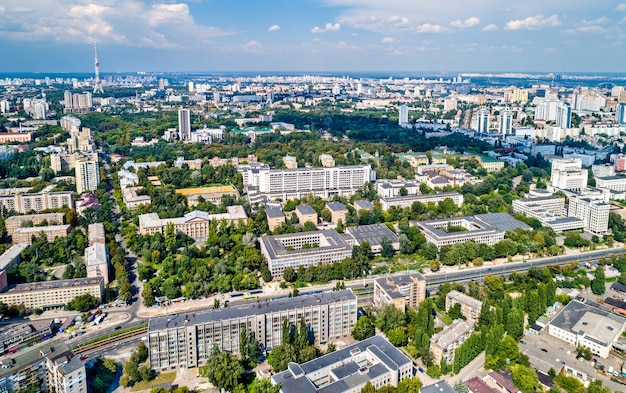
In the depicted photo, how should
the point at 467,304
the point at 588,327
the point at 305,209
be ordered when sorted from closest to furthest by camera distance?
1. the point at 588,327
2. the point at 467,304
3. the point at 305,209

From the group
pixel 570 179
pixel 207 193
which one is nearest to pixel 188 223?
pixel 207 193

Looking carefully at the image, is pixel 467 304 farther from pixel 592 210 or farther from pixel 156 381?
pixel 592 210

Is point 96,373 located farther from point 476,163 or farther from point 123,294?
point 476,163

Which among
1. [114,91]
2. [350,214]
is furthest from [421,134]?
[114,91]

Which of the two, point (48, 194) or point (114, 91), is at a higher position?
point (114, 91)

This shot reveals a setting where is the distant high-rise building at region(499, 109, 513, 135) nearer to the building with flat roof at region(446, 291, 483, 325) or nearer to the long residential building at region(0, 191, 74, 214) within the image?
the building with flat roof at region(446, 291, 483, 325)

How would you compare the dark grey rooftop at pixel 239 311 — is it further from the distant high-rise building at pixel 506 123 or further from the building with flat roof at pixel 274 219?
the distant high-rise building at pixel 506 123
